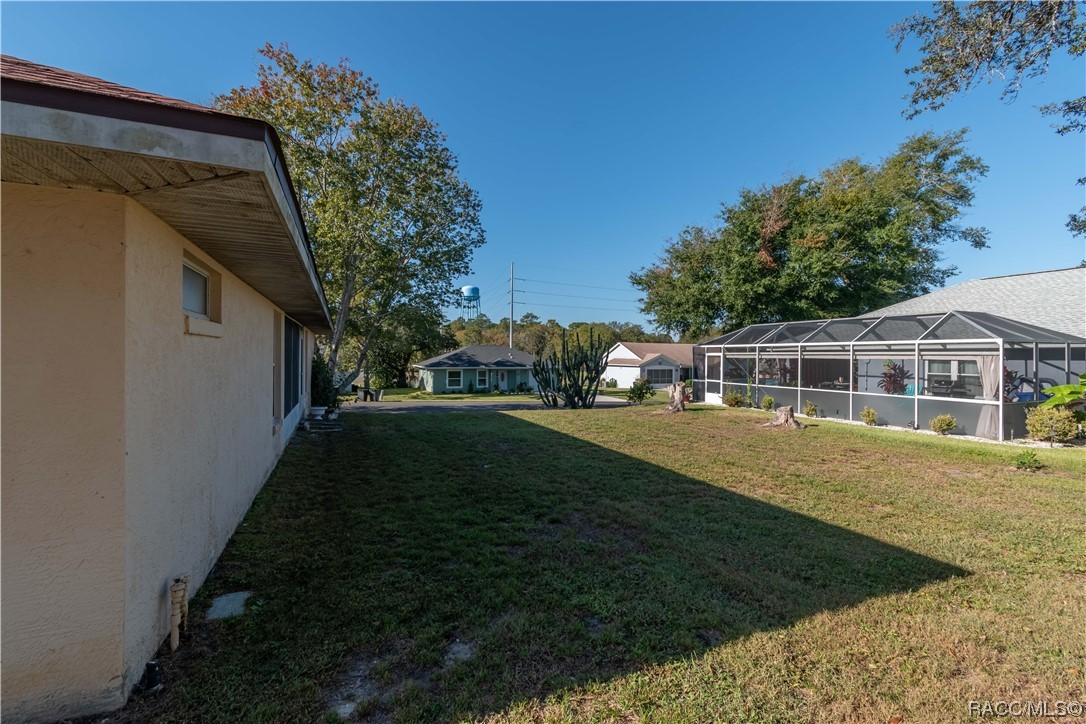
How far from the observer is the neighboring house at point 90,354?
5.40 ft

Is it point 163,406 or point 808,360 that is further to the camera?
point 808,360

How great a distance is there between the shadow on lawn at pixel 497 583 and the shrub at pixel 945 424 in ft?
30.2

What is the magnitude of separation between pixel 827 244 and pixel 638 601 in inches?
954

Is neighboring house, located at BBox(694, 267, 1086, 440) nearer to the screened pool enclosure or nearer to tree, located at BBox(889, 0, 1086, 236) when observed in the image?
→ the screened pool enclosure

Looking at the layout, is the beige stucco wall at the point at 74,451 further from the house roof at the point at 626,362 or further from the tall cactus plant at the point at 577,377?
the house roof at the point at 626,362

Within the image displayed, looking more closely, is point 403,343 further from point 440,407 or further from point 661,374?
point 661,374

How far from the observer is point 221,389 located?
367 centimetres

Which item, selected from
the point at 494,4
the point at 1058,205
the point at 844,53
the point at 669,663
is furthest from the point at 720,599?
the point at 1058,205

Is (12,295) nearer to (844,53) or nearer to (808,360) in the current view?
(844,53)

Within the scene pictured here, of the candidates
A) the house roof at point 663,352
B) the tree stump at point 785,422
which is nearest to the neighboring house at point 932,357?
the tree stump at point 785,422

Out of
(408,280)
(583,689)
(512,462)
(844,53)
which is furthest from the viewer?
(408,280)

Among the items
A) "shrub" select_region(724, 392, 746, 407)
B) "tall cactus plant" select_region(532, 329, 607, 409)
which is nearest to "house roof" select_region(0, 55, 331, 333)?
"tall cactus plant" select_region(532, 329, 607, 409)

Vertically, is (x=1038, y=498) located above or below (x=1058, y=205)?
below

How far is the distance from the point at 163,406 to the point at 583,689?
266 cm
